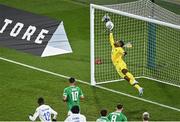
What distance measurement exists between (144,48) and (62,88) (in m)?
4.39

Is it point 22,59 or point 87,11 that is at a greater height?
point 87,11

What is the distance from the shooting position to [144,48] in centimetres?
2608

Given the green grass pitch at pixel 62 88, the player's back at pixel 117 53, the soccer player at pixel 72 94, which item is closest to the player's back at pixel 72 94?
the soccer player at pixel 72 94

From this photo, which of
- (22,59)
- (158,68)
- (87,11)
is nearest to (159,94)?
(158,68)

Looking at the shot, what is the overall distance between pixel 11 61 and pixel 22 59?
54 centimetres

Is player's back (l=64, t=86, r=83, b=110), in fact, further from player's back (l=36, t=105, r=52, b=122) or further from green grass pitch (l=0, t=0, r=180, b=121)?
green grass pitch (l=0, t=0, r=180, b=121)

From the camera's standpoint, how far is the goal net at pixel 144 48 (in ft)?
80.4

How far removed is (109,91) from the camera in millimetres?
23484

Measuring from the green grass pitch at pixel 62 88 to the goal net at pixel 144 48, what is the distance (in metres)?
0.55

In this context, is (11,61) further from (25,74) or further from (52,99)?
(52,99)

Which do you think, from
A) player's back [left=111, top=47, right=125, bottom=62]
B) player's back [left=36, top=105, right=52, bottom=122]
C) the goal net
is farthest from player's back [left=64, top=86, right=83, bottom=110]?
the goal net

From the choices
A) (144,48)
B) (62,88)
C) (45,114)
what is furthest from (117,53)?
(45,114)

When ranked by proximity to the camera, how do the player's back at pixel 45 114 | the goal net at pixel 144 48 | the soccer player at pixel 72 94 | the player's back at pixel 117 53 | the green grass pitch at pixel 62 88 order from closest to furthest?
the player's back at pixel 45 114 < the soccer player at pixel 72 94 < the green grass pitch at pixel 62 88 < the player's back at pixel 117 53 < the goal net at pixel 144 48

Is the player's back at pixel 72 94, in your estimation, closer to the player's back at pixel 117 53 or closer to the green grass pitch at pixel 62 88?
the green grass pitch at pixel 62 88
